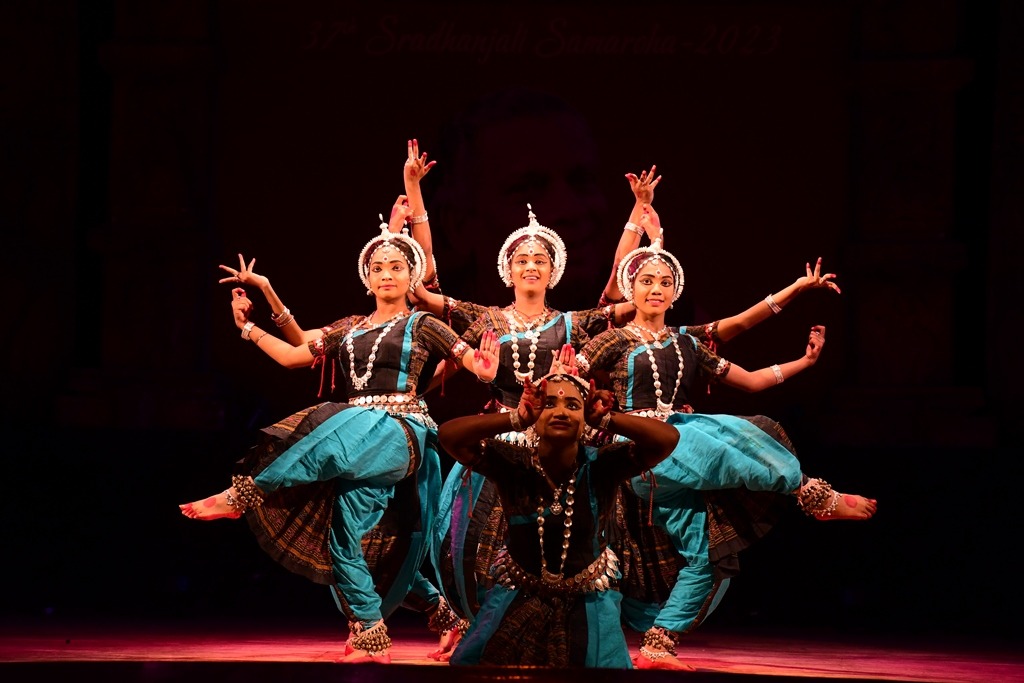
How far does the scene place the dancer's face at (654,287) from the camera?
4.55 meters

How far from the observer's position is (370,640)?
4.20 metres

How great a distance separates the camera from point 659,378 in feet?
14.7

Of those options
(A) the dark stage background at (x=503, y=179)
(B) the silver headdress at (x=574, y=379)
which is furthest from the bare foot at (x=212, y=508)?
(A) the dark stage background at (x=503, y=179)

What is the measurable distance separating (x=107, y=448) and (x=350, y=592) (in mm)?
1757

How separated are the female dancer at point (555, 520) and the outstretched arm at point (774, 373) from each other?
47.7 inches

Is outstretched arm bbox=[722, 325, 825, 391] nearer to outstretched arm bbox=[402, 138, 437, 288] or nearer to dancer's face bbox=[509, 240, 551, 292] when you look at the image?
dancer's face bbox=[509, 240, 551, 292]

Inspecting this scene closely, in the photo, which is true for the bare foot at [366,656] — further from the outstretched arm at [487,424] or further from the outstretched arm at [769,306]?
the outstretched arm at [769,306]

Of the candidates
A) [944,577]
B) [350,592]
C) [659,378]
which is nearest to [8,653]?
[350,592]

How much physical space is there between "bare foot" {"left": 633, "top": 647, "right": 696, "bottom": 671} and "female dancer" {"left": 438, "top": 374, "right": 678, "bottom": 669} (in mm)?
746

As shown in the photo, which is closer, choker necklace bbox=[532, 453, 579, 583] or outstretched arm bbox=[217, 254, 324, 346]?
choker necklace bbox=[532, 453, 579, 583]

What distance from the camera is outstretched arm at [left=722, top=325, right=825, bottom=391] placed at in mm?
4652

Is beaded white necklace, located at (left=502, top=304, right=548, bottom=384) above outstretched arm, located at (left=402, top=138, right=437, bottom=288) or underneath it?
underneath

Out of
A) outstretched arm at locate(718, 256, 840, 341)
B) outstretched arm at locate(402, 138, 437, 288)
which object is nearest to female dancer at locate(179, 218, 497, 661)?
outstretched arm at locate(402, 138, 437, 288)

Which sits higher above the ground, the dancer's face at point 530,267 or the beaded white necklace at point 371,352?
the dancer's face at point 530,267
